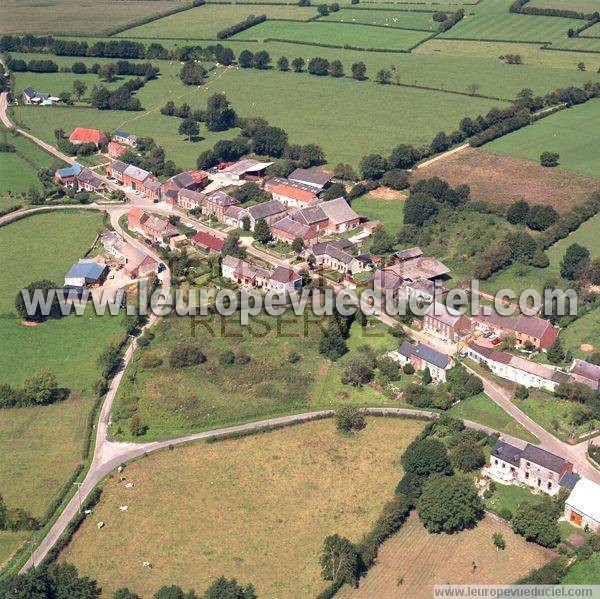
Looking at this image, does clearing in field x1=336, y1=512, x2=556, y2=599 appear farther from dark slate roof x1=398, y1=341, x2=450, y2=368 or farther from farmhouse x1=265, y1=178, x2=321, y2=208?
farmhouse x1=265, y1=178, x2=321, y2=208

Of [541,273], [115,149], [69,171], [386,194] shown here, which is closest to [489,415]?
[541,273]

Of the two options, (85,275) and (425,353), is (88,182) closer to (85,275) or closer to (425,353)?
(85,275)

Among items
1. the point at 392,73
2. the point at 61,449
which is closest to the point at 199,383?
the point at 61,449

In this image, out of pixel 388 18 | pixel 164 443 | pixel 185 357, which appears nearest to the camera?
pixel 164 443

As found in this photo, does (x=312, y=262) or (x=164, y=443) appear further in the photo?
(x=312, y=262)

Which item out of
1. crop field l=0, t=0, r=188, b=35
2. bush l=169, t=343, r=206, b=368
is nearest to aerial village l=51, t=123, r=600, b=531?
bush l=169, t=343, r=206, b=368

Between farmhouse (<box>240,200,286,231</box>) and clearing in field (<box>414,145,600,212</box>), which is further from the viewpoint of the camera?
clearing in field (<box>414,145,600,212</box>)
